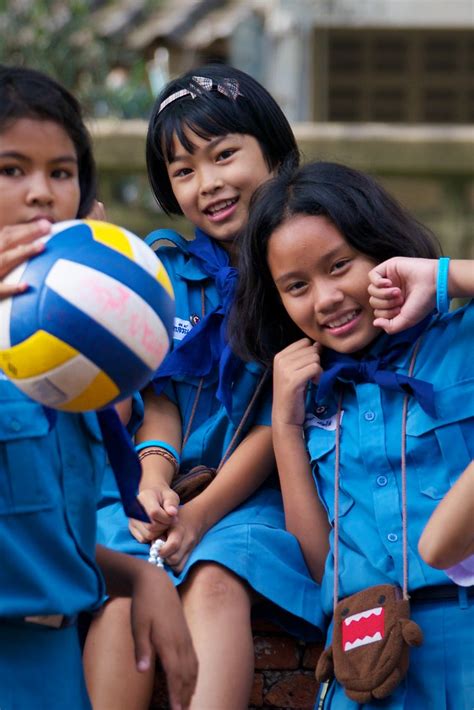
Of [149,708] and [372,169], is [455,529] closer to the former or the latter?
[149,708]

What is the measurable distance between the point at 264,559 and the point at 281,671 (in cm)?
35

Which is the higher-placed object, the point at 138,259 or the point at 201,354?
the point at 138,259

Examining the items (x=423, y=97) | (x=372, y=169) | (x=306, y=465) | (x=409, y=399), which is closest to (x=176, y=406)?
(x=306, y=465)

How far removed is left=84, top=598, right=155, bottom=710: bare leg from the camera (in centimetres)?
330

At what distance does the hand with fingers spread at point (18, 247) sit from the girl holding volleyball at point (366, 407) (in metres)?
1.12

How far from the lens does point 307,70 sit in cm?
1079

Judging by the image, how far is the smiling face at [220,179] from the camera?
13.3ft

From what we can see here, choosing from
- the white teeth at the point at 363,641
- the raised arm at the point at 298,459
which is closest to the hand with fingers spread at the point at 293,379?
the raised arm at the point at 298,459

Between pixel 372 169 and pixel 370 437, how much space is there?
4421 mm

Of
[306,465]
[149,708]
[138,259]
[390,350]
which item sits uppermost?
[138,259]

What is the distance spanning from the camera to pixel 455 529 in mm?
2629

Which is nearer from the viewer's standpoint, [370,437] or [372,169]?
[370,437]

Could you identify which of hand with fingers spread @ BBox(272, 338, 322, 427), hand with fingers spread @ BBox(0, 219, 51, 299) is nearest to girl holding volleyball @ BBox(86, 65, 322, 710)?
hand with fingers spread @ BBox(272, 338, 322, 427)

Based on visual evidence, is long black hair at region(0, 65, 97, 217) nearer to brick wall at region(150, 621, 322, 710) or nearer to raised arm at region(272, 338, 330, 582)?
raised arm at region(272, 338, 330, 582)
